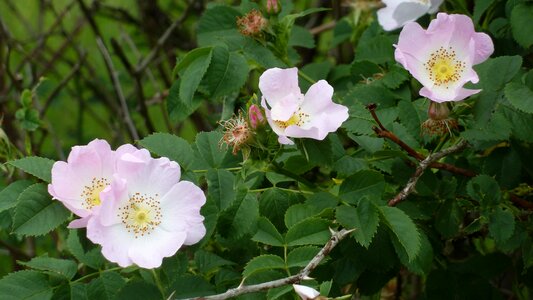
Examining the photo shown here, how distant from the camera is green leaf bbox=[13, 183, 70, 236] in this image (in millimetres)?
1310

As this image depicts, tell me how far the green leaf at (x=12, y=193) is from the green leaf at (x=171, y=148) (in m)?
0.21

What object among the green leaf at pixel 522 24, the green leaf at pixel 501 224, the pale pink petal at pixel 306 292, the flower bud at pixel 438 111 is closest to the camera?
the pale pink petal at pixel 306 292

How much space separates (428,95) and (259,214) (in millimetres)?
347

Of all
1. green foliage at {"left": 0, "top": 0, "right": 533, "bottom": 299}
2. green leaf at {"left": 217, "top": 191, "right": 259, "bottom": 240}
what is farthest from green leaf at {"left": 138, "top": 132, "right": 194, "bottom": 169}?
green leaf at {"left": 217, "top": 191, "right": 259, "bottom": 240}

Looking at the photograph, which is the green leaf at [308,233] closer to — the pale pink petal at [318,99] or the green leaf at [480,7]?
the pale pink petal at [318,99]

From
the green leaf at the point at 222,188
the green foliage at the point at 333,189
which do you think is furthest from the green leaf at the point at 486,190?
the green leaf at the point at 222,188

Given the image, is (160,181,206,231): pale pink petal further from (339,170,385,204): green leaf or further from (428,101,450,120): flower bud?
(428,101,450,120): flower bud

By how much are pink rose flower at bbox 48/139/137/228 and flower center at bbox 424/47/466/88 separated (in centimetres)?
53

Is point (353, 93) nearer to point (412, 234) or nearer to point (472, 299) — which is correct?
point (412, 234)

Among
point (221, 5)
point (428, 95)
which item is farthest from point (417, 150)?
point (221, 5)

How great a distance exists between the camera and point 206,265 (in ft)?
4.96

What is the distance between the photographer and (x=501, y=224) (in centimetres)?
150

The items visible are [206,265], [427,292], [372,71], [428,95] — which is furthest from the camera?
[372,71]

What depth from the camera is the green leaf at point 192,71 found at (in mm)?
1625
